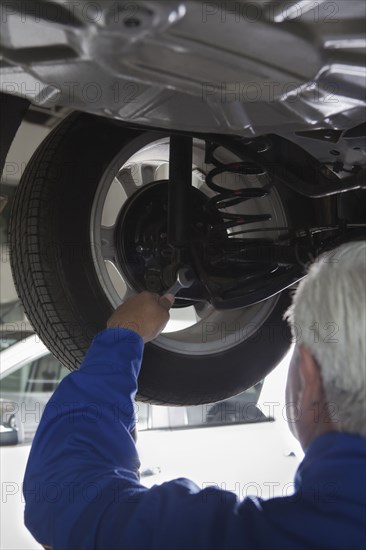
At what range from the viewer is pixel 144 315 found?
49.9 inches

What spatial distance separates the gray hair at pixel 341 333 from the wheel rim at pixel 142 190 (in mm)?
597

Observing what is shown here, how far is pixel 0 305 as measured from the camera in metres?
5.27

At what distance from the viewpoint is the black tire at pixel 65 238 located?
1.35 m

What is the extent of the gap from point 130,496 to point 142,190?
2.56 feet

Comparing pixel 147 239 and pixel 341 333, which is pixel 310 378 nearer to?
pixel 341 333

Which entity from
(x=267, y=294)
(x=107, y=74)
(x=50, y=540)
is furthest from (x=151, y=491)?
(x=267, y=294)

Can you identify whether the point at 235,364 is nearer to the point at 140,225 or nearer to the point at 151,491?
the point at 140,225

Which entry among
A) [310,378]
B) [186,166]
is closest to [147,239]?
[186,166]

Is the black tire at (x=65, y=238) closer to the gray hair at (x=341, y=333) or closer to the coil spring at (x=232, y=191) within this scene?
the coil spring at (x=232, y=191)

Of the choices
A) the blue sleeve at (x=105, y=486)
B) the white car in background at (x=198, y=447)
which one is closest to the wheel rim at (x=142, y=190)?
the blue sleeve at (x=105, y=486)

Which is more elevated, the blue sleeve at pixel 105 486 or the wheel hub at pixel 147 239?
the wheel hub at pixel 147 239

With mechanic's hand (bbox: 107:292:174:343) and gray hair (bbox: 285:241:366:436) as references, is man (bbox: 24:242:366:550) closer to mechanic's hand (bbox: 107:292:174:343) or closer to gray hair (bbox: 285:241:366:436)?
gray hair (bbox: 285:241:366:436)

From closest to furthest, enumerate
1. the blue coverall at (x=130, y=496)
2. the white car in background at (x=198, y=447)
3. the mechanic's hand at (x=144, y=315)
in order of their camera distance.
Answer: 1. the blue coverall at (x=130, y=496)
2. the mechanic's hand at (x=144, y=315)
3. the white car in background at (x=198, y=447)

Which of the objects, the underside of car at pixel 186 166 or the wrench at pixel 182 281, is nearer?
the underside of car at pixel 186 166
